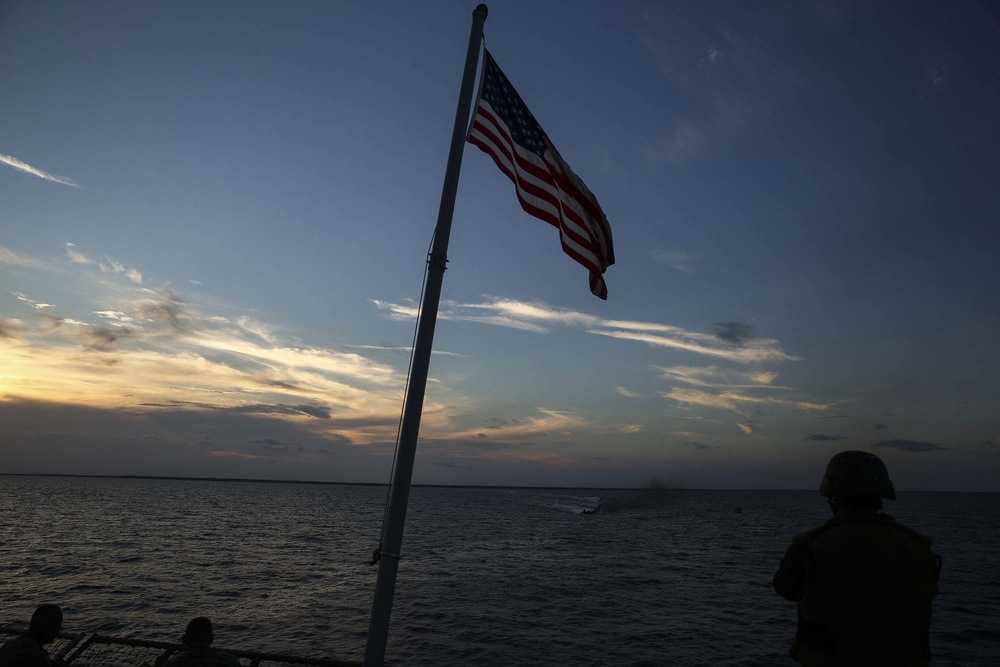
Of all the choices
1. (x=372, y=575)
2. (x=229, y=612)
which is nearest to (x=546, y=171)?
(x=229, y=612)

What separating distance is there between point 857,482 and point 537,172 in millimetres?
6043

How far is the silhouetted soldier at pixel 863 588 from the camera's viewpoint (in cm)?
352

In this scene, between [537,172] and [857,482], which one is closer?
[857,482]

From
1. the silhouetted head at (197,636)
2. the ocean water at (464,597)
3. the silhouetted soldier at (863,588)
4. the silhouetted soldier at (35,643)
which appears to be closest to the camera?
the silhouetted soldier at (863,588)

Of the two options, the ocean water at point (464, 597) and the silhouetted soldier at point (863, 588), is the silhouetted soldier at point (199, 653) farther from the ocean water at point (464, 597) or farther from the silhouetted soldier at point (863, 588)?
the ocean water at point (464, 597)

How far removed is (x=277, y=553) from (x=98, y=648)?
123 feet

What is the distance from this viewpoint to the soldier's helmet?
3.85 metres

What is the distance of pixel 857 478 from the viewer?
3.93 meters

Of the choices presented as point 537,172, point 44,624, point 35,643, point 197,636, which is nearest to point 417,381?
point 537,172

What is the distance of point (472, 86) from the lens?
21.9 feet

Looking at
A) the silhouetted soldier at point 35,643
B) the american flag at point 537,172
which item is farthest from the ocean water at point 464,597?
the american flag at point 537,172

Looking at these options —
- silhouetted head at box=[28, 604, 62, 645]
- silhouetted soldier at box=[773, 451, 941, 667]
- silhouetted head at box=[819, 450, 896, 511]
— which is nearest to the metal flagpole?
silhouetted soldier at box=[773, 451, 941, 667]

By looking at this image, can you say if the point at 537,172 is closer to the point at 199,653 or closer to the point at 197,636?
the point at 197,636

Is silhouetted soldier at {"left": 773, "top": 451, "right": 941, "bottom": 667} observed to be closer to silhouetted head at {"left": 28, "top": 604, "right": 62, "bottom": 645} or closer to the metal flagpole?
the metal flagpole
